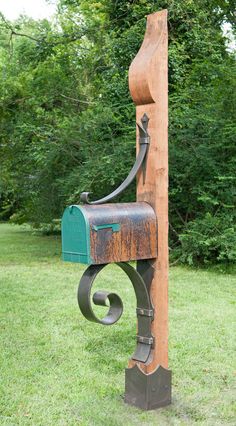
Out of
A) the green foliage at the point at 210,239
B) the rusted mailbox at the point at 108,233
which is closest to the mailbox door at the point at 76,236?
the rusted mailbox at the point at 108,233

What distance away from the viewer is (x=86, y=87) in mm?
13773

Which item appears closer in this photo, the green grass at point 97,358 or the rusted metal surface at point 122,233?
the rusted metal surface at point 122,233

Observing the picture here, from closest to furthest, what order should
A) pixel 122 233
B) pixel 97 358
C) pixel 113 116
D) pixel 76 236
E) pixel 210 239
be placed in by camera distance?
pixel 76 236, pixel 122 233, pixel 97 358, pixel 210 239, pixel 113 116

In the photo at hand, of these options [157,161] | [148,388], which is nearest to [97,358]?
[148,388]

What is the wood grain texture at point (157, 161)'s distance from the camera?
363 centimetres

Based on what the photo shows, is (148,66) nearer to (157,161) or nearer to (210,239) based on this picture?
→ (157,161)

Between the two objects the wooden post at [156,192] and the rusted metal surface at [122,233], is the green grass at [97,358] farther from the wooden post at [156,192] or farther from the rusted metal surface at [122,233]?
the rusted metal surface at [122,233]

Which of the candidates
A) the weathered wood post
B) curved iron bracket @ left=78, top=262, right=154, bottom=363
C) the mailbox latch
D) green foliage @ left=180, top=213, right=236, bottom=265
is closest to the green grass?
the weathered wood post

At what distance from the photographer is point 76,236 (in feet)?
10.7

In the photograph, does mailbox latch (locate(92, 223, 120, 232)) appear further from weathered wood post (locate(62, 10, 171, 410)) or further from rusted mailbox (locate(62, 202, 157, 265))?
weathered wood post (locate(62, 10, 171, 410))

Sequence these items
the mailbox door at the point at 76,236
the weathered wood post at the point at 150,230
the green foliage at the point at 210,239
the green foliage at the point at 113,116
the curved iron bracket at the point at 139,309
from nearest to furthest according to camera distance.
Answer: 1. the mailbox door at the point at 76,236
2. the curved iron bracket at the point at 139,309
3. the weathered wood post at the point at 150,230
4. the green foliage at the point at 210,239
5. the green foliage at the point at 113,116

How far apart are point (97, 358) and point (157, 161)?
1.89 meters

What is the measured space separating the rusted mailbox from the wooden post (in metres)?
0.10

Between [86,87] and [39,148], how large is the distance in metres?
2.54
